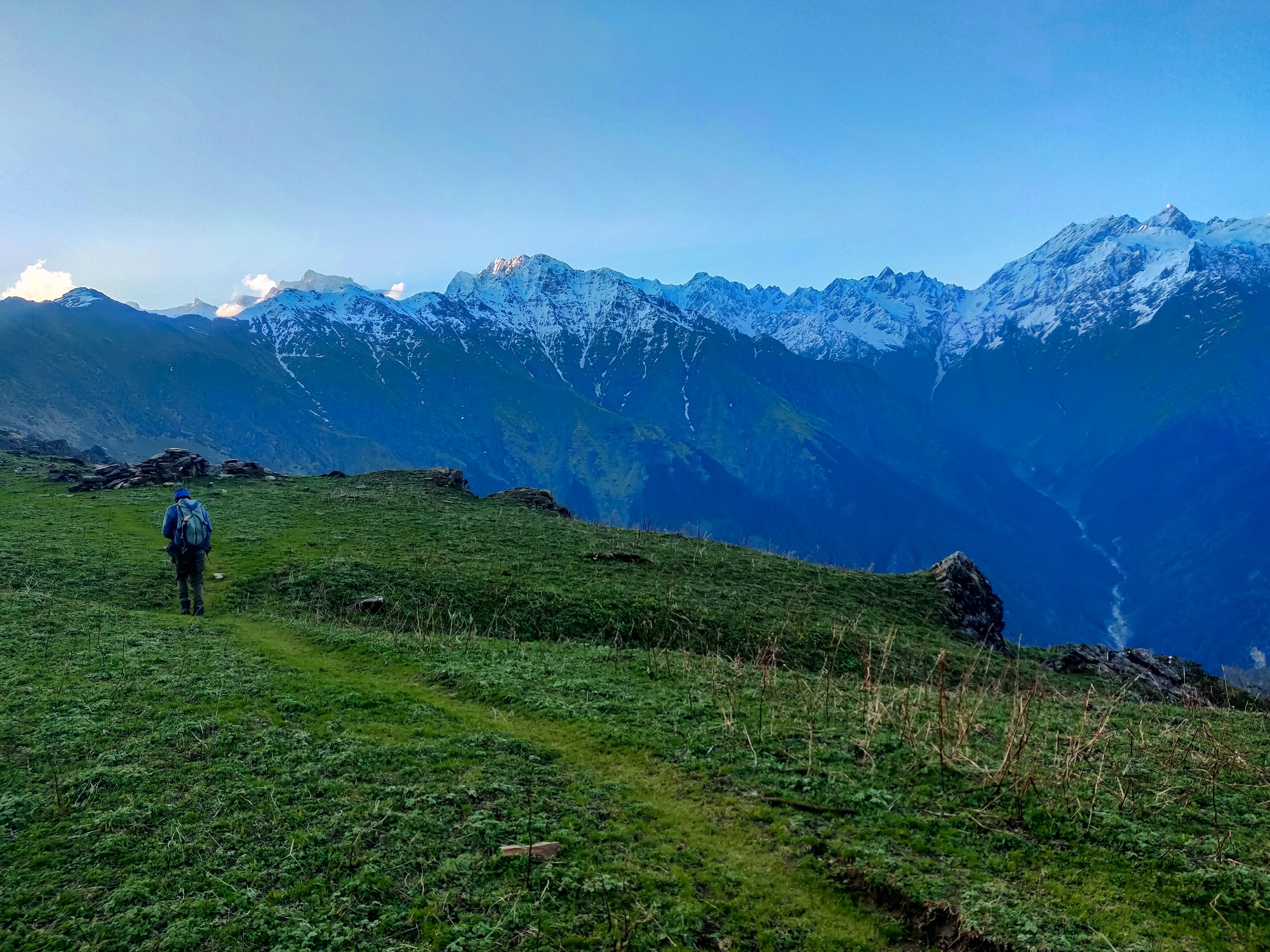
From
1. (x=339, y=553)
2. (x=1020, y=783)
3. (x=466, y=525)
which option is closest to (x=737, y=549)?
(x=466, y=525)

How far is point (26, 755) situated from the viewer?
12.2 metres

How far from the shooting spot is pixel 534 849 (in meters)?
9.99

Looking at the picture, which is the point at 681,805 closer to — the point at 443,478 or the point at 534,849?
the point at 534,849

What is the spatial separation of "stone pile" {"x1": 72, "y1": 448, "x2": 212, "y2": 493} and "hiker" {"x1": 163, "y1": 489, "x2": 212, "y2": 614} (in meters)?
29.5

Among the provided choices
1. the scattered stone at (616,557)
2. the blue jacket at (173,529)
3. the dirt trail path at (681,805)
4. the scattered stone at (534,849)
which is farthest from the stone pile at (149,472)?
the scattered stone at (534,849)

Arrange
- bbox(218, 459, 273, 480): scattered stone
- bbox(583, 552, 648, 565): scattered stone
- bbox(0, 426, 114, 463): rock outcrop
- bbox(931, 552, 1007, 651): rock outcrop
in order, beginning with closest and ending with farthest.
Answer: bbox(583, 552, 648, 565): scattered stone → bbox(931, 552, 1007, 651): rock outcrop → bbox(218, 459, 273, 480): scattered stone → bbox(0, 426, 114, 463): rock outcrop

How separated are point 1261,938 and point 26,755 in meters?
19.4

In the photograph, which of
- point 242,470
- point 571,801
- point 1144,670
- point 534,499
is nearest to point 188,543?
point 571,801

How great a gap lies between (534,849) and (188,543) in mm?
20851

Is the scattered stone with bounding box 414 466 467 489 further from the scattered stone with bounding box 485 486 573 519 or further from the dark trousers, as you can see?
the dark trousers

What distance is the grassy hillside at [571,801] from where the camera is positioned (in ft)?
29.1

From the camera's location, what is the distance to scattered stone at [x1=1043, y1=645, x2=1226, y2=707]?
111 ft

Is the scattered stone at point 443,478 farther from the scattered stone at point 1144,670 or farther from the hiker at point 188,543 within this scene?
the scattered stone at point 1144,670

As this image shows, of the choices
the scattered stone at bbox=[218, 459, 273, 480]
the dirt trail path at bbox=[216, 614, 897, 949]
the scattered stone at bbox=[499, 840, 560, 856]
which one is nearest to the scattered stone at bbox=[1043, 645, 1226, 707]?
the dirt trail path at bbox=[216, 614, 897, 949]
